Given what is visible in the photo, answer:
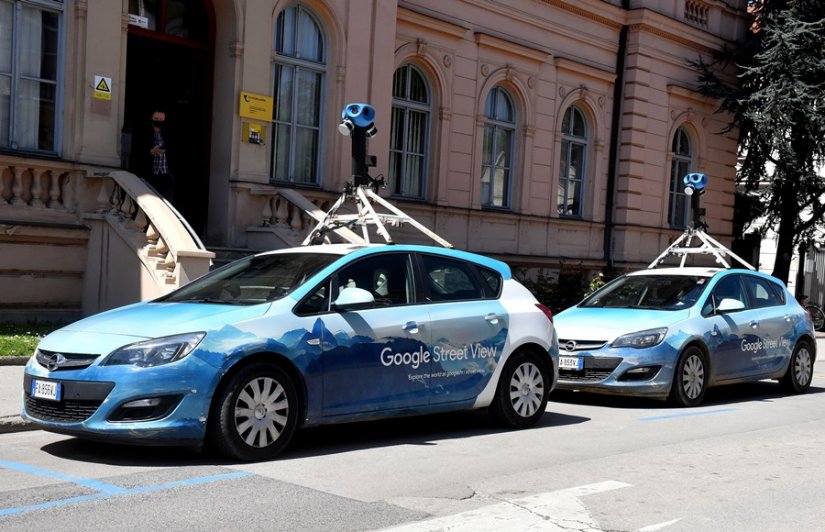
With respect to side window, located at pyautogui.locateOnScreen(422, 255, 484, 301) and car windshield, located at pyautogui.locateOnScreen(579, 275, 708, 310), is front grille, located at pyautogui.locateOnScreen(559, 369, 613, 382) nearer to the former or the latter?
car windshield, located at pyautogui.locateOnScreen(579, 275, 708, 310)

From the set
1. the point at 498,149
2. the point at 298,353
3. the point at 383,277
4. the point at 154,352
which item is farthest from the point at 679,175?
the point at 154,352

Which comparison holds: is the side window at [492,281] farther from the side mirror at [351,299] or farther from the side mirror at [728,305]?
the side mirror at [728,305]

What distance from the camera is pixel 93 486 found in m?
6.95

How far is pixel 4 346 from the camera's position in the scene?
12.1 meters

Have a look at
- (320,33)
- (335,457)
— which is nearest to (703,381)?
(335,457)

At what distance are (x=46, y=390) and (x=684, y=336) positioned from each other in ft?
23.5

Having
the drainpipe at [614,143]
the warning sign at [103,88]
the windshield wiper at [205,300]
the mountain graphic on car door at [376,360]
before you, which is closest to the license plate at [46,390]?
the windshield wiper at [205,300]

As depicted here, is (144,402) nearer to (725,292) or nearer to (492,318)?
(492,318)

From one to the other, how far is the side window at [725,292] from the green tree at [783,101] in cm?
1250

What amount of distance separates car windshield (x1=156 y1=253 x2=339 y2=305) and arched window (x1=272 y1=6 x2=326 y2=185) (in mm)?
8791

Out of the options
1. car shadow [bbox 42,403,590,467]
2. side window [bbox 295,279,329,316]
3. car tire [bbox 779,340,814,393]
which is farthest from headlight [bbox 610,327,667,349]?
side window [bbox 295,279,329,316]

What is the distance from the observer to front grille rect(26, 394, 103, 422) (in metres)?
7.54

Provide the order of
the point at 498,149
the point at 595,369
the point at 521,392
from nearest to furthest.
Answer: the point at 521,392, the point at 595,369, the point at 498,149

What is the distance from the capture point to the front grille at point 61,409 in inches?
297
